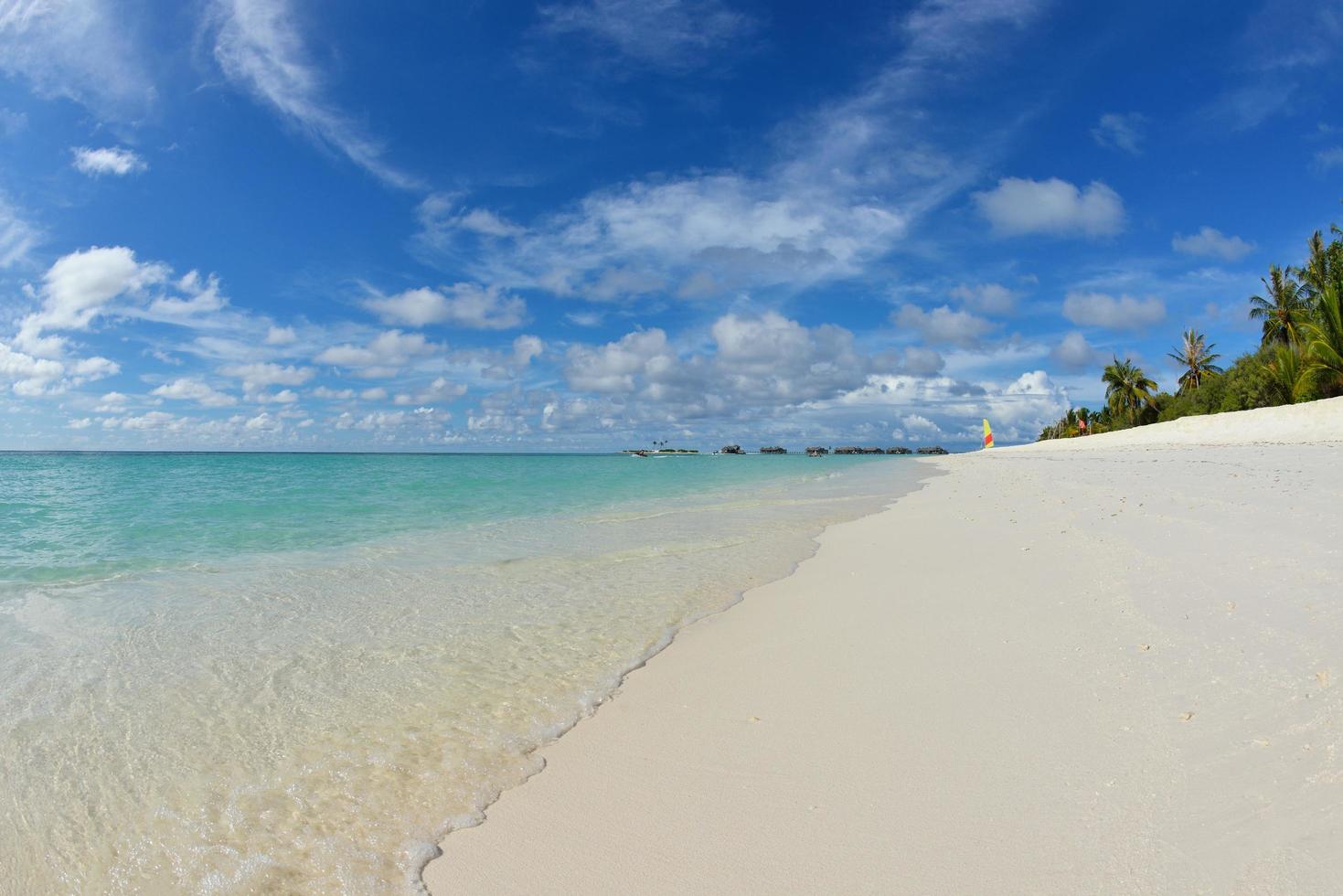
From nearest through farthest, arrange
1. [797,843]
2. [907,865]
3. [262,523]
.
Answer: [907,865]
[797,843]
[262,523]

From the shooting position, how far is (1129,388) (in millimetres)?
69250

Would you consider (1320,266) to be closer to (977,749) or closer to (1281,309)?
(1281,309)

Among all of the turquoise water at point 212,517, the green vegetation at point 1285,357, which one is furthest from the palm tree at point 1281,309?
the turquoise water at point 212,517

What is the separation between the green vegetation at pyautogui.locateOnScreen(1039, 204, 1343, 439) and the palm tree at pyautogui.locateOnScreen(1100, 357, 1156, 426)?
0.81 m

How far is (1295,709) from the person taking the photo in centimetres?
325

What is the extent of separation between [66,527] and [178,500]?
337 inches

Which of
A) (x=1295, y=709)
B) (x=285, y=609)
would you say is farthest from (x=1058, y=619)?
(x=285, y=609)

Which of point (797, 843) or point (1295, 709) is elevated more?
point (1295, 709)

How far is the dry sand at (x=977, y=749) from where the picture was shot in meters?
2.47

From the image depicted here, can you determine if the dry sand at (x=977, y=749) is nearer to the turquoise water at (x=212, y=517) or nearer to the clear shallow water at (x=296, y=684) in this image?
the clear shallow water at (x=296, y=684)

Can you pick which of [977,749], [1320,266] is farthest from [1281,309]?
[977,749]

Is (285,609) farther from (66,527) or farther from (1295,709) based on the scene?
(66,527)

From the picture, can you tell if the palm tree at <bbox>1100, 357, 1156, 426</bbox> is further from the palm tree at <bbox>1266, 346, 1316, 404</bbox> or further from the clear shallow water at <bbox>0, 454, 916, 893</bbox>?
the clear shallow water at <bbox>0, 454, 916, 893</bbox>

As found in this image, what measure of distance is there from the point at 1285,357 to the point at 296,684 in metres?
54.3
